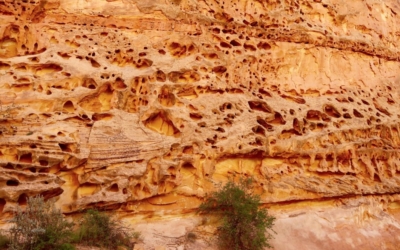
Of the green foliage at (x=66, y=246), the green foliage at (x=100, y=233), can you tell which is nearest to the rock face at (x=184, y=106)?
the green foliage at (x=100, y=233)

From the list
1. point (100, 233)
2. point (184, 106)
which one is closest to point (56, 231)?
point (100, 233)

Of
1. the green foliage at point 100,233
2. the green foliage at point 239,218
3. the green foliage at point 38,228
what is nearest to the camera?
the green foliage at point 38,228

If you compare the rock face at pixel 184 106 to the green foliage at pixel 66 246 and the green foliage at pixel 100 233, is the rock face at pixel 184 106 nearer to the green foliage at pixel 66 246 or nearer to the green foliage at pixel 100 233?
the green foliage at pixel 100 233

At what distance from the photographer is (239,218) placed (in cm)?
669

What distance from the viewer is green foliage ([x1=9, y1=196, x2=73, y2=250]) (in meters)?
5.18

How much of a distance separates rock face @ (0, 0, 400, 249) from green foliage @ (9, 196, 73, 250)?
52 centimetres

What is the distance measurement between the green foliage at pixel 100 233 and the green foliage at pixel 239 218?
1.66m

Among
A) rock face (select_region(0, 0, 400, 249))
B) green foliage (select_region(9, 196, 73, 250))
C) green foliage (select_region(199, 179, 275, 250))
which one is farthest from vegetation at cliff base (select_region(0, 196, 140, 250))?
green foliage (select_region(199, 179, 275, 250))

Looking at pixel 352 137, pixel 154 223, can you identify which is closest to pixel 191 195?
pixel 154 223

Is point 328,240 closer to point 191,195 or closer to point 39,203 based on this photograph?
point 191,195

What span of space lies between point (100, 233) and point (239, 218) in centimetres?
242

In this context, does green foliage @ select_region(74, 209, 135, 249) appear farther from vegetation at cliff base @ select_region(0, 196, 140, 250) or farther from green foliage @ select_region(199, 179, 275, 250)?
green foliage @ select_region(199, 179, 275, 250)

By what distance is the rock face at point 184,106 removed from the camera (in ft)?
21.5

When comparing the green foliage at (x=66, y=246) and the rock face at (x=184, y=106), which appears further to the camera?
the rock face at (x=184, y=106)
